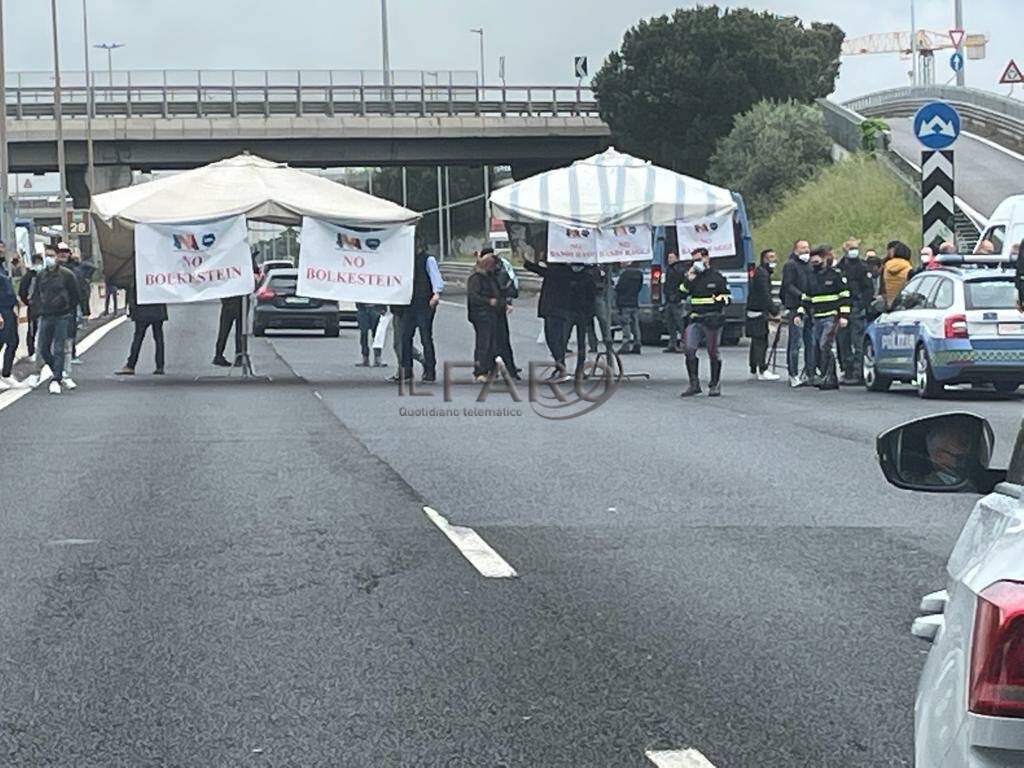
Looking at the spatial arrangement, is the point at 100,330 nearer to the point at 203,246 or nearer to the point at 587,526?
the point at 203,246

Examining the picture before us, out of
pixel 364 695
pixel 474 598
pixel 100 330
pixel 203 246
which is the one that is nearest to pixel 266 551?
pixel 474 598

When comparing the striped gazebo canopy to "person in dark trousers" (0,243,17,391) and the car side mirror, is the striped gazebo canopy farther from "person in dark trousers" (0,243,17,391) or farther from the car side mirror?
the car side mirror

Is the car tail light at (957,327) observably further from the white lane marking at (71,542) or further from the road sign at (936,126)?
the white lane marking at (71,542)

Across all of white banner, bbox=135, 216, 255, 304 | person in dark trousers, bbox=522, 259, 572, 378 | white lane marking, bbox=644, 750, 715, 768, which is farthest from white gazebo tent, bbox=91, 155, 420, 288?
white lane marking, bbox=644, 750, 715, 768

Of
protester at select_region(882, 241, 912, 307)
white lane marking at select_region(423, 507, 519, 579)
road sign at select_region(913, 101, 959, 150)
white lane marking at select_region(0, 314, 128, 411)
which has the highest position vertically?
road sign at select_region(913, 101, 959, 150)

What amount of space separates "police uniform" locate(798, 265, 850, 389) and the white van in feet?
9.70

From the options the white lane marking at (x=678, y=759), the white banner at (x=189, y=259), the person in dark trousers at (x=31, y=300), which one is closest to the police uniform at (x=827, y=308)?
the white banner at (x=189, y=259)

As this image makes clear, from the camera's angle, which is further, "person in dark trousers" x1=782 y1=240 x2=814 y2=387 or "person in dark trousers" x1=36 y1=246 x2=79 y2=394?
"person in dark trousers" x1=782 y1=240 x2=814 y2=387

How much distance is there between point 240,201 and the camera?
2409 centimetres

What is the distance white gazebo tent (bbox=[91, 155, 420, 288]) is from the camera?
78.5 feet

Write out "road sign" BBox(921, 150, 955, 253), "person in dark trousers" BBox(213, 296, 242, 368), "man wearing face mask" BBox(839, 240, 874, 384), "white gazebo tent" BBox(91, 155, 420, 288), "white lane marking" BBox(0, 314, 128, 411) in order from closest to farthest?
"white lane marking" BBox(0, 314, 128, 411)
"road sign" BBox(921, 150, 955, 253)
"white gazebo tent" BBox(91, 155, 420, 288)
"man wearing face mask" BBox(839, 240, 874, 384)
"person in dark trousers" BBox(213, 296, 242, 368)

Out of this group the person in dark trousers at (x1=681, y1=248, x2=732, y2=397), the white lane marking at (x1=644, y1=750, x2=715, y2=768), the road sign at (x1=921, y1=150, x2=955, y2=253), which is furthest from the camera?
the road sign at (x1=921, y1=150, x2=955, y2=253)

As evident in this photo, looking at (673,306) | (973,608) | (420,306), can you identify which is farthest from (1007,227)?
(973,608)

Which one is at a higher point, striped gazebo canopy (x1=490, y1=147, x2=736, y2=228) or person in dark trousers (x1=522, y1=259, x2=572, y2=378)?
striped gazebo canopy (x1=490, y1=147, x2=736, y2=228)
